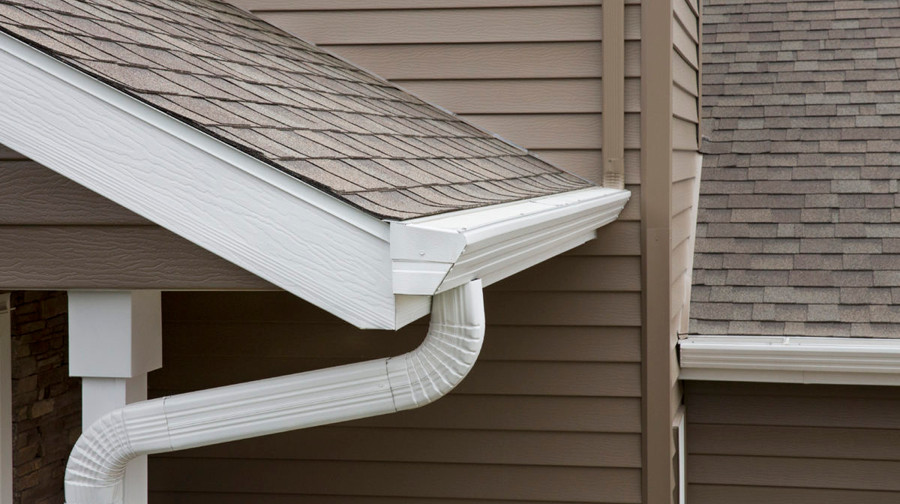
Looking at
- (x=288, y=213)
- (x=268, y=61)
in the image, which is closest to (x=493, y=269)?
(x=288, y=213)

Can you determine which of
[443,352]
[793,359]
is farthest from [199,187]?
[793,359]

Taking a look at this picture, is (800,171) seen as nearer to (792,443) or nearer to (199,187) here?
(792,443)

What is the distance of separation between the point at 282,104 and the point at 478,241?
906mm

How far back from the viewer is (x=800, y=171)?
17.5 feet

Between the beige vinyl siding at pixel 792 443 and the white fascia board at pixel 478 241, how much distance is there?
200 centimetres

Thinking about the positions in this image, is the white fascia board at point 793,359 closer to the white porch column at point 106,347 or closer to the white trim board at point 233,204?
the white trim board at point 233,204

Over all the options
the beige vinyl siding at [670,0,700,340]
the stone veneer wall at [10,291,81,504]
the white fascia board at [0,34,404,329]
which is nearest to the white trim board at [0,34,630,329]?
the white fascia board at [0,34,404,329]

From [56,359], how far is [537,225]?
146 inches

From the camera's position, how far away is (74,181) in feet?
7.18

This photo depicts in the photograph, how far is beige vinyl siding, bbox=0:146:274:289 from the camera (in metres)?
2.25

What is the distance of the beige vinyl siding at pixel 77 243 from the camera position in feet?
7.38

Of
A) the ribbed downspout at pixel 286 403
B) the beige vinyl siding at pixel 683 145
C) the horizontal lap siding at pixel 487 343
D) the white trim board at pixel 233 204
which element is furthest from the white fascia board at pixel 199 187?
the beige vinyl siding at pixel 683 145

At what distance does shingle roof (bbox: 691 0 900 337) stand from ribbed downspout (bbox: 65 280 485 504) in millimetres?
2952

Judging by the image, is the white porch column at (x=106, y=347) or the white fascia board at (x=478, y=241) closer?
the white fascia board at (x=478, y=241)
